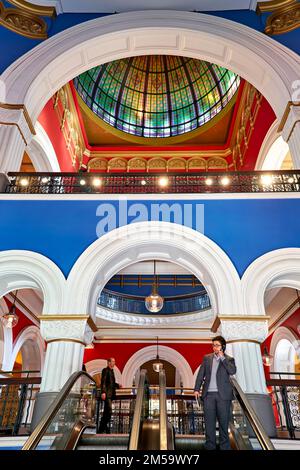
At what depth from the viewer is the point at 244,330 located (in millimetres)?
6270

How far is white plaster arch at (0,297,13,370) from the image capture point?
10.0m

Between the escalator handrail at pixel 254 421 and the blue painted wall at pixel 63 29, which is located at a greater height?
the blue painted wall at pixel 63 29

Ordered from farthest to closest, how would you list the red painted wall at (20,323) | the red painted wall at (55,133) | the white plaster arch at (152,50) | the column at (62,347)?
1. the red painted wall at (55,133)
2. the red painted wall at (20,323)
3. the white plaster arch at (152,50)
4. the column at (62,347)

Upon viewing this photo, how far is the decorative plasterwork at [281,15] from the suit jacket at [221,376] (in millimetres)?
10748

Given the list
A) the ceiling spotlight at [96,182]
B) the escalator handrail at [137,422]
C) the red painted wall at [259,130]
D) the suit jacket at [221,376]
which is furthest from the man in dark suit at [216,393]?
the red painted wall at [259,130]

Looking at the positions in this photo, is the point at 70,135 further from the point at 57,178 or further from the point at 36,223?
the point at 36,223

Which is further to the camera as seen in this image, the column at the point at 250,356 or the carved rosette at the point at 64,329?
the carved rosette at the point at 64,329

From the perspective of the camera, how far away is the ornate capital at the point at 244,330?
6234 mm

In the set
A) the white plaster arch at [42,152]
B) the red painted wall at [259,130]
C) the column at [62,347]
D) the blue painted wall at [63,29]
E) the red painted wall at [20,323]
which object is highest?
the blue painted wall at [63,29]

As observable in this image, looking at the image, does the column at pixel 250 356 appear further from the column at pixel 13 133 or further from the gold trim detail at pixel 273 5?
the gold trim detail at pixel 273 5

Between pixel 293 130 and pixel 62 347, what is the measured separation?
7719 mm

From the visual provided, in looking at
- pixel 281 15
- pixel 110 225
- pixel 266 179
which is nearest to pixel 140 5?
pixel 281 15

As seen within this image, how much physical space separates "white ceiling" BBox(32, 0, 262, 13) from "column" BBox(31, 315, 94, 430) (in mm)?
10500

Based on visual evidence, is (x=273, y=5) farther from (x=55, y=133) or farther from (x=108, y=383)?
(x=108, y=383)
